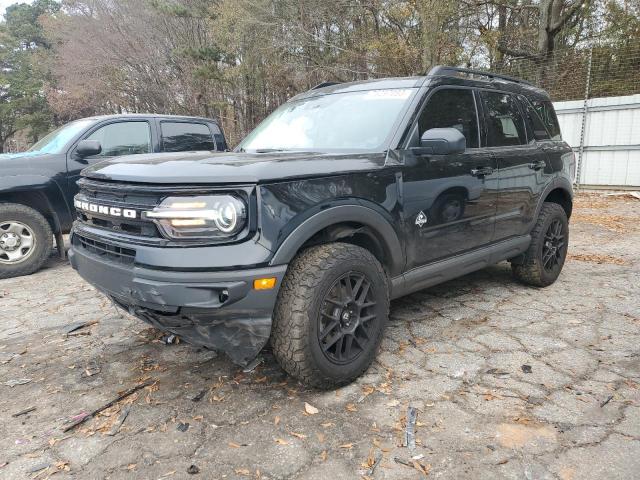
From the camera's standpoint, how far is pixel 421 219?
3.03 meters

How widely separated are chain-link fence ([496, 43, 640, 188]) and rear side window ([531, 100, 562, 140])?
731 cm

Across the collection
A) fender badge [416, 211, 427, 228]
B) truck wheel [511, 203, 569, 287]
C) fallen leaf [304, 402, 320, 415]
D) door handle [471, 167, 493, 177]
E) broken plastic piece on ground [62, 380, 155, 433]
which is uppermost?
door handle [471, 167, 493, 177]

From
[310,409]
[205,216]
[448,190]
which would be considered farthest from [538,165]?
[205,216]

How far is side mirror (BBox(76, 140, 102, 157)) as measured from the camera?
5172mm

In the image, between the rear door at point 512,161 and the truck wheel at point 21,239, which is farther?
the truck wheel at point 21,239

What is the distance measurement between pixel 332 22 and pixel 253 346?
53.4 feet

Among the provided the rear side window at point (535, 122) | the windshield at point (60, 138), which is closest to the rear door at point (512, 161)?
the rear side window at point (535, 122)

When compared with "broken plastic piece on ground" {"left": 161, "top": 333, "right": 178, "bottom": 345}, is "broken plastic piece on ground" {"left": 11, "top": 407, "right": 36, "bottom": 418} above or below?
below

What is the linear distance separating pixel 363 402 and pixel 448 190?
1563 mm

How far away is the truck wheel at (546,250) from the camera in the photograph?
4.23 meters

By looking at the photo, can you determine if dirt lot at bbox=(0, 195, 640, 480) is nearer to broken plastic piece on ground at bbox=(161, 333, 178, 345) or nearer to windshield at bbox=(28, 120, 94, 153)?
broken plastic piece on ground at bbox=(161, 333, 178, 345)

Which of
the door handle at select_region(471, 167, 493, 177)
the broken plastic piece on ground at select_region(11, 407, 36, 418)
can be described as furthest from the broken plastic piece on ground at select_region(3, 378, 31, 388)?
the door handle at select_region(471, 167, 493, 177)

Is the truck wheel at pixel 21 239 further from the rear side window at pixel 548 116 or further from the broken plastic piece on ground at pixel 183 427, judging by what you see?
the rear side window at pixel 548 116

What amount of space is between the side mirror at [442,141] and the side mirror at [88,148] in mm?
3919
